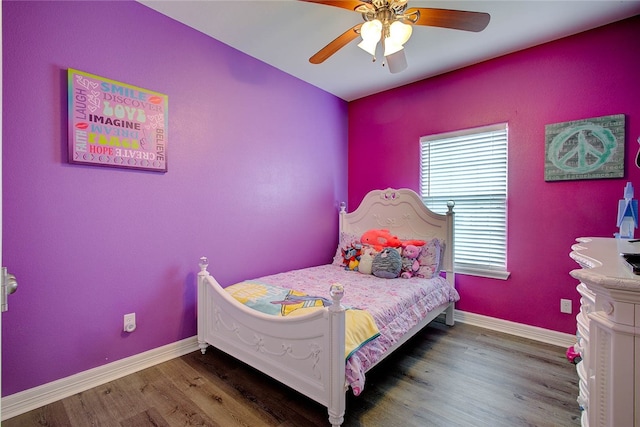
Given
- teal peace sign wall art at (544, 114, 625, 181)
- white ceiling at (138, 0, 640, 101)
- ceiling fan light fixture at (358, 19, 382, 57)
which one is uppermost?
white ceiling at (138, 0, 640, 101)

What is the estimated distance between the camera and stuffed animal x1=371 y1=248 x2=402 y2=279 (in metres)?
2.90

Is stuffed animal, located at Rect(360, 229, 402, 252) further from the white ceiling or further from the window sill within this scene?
the white ceiling

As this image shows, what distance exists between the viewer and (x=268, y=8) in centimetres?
233

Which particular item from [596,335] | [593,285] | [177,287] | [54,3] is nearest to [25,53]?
[54,3]

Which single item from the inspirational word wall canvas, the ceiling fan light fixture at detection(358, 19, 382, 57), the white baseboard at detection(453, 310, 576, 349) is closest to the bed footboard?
the inspirational word wall canvas

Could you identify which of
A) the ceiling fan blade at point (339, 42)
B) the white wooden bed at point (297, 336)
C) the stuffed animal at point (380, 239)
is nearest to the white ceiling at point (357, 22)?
the ceiling fan blade at point (339, 42)

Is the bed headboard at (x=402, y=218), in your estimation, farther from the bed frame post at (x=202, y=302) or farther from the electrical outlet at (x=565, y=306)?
the bed frame post at (x=202, y=302)

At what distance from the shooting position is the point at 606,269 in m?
1.20

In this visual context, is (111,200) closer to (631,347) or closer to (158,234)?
(158,234)

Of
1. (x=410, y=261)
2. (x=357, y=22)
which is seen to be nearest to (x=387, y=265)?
(x=410, y=261)

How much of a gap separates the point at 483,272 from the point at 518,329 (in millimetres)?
568

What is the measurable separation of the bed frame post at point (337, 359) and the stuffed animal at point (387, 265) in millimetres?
1319

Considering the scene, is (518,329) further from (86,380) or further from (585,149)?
(86,380)

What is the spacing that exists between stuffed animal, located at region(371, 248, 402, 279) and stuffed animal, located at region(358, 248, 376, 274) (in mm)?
58
